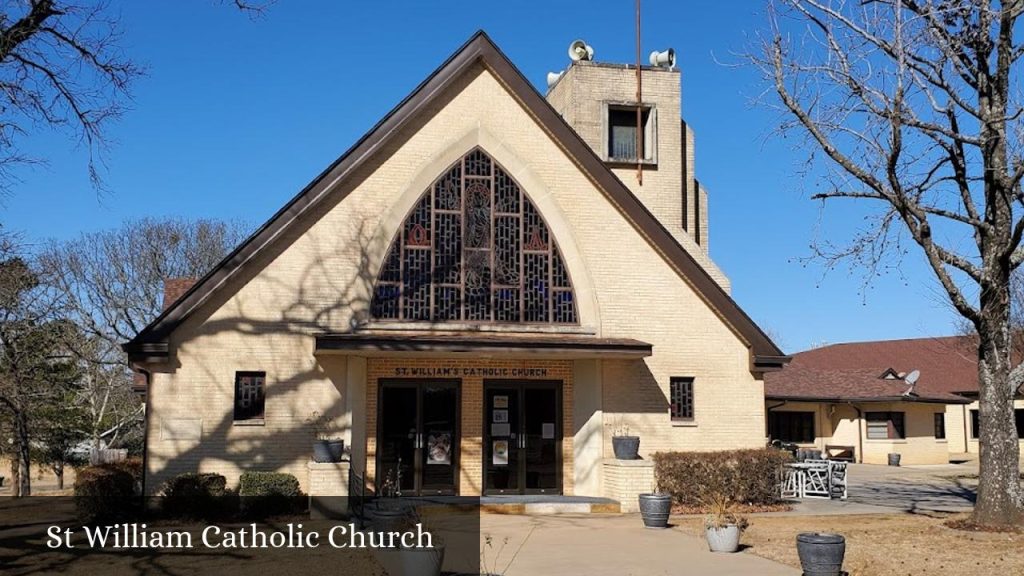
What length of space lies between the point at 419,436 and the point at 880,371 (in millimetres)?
31717

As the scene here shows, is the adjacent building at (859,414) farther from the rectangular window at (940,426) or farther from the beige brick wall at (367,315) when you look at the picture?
the beige brick wall at (367,315)

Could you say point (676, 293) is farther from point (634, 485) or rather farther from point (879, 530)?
point (879, 530)

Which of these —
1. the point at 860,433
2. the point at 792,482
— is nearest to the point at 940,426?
the point at 860,433

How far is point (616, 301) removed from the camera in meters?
20.8

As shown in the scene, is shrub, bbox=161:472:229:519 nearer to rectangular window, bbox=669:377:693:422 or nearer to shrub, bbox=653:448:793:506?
shrub, bbox=653:448:793:506

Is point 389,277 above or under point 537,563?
above

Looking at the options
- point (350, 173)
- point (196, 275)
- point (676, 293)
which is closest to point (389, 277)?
point (350, 173)

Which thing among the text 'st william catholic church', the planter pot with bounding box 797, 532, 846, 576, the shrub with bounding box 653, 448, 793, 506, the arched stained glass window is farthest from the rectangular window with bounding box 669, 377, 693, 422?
the planter pot with bounding box 797, 532, 846, 576

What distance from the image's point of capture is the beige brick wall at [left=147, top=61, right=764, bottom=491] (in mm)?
18359

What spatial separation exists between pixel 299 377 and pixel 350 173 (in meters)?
4.44

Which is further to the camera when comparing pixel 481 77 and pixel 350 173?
pixel 481 77

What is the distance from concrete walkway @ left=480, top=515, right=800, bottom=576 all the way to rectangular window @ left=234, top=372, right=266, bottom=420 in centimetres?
513

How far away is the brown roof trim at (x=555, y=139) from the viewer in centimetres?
1911

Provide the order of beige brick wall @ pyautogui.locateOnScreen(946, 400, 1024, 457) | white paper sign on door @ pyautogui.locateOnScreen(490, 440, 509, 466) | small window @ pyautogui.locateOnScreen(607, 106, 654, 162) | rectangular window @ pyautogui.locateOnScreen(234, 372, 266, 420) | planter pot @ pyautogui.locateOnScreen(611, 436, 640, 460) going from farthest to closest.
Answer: beige brick wall @ pyautogui.locateOnScreen(946, 400, 1024, 457) < small window @ pyautogui.locateOnScreen(607, 106, 654, 162) < white paper sign on door @ pyautogui.locateOnScreen(490, 440, 509, 466) < planter pot @ pyautogui.locateOnScreen(611, 436, 640, 460) < rectangular window @ pyautogui.locateOnScreen(234, 372, 266, 420)
